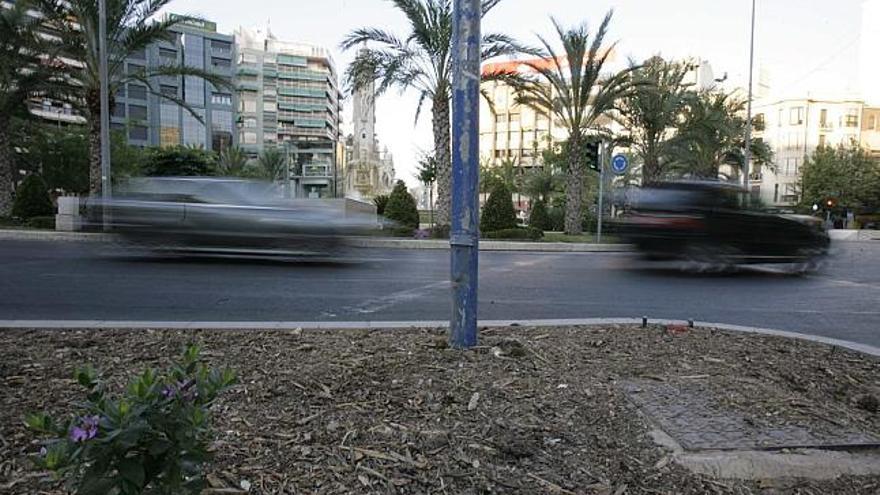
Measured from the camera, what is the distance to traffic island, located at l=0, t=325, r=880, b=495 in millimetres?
2576

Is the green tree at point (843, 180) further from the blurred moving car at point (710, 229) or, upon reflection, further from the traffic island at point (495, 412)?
the traffic island at point (495, 412)

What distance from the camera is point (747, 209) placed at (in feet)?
37.0

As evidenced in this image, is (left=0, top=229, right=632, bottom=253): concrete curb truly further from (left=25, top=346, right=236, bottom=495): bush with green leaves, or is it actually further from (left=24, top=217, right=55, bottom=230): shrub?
(left=25, top=346, right=236, bottom=495): bush with green leaves

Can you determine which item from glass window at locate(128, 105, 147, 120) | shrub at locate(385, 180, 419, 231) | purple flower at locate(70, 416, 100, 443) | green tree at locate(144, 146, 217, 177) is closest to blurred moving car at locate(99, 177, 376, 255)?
purple flower at locate(70, 416, 100, 443)

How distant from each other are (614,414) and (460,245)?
1.38 meters

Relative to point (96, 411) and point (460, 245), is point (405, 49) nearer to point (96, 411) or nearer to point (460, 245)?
point (460, 245)

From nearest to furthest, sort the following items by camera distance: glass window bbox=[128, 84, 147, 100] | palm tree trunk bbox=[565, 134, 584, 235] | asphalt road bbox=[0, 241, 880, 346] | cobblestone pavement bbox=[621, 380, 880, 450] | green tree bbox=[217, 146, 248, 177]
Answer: cobblestone pavement bbox=[621, 380, 880, 450]
asphalt road bbox=[0, 241, 880, 346]
palm tree trunk bbox=[565, 134, 584, 235]
green tree bbox=[217, 146, 248, 177]
glass window bbox=[128, 84, 147, 100]

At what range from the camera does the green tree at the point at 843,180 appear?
53.3 metres

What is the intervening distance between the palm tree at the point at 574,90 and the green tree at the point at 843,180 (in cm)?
3691

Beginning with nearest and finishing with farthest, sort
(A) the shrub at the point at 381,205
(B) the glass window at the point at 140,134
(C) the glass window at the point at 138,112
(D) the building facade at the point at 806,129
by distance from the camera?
(A) the shrub at the point at 381,205 < (D) the building facade at the point at 806,129 < (B) the glass window at the point at 140,134 < (C) the glass window at the point at 138,112

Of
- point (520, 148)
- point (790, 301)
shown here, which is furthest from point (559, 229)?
point (520, 148)

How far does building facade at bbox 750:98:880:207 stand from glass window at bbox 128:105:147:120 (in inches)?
3062

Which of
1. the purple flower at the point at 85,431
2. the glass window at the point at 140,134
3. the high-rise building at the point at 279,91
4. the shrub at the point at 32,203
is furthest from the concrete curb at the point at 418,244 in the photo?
the high-rise building at the point at 279,91

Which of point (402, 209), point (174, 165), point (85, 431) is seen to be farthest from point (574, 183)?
point (174, 165)
